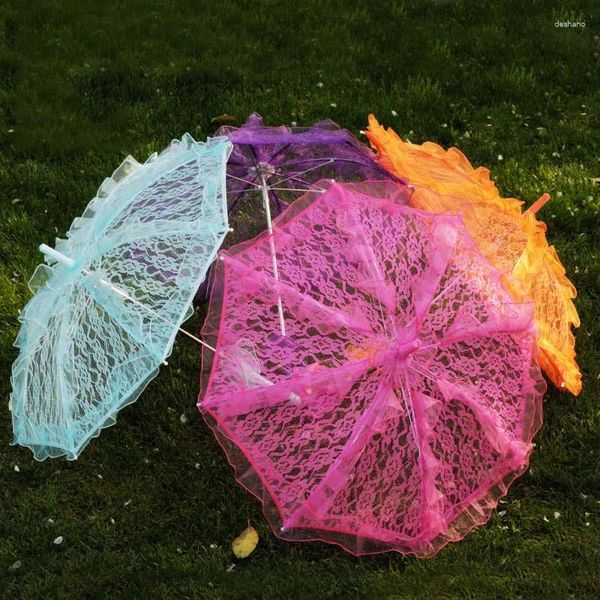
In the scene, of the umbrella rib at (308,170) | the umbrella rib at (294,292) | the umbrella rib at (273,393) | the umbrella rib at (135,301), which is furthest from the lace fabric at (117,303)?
the umbrella rib at (308,170)

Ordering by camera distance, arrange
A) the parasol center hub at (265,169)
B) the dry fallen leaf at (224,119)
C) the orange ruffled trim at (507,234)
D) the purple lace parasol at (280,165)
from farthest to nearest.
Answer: the dry fallen leaf at (224,119), the parasol center hub at (265,169), the purple lace parasol at (280,165), the orange ruffled trim at (507,234)

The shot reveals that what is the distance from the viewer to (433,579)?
3.17m

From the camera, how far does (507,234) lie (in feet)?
10.9

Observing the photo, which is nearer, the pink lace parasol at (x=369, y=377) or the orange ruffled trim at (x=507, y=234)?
the pink lace parasol at (x=369, y=377)

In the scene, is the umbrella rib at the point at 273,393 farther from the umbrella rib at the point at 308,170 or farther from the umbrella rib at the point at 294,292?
the umbrella rib at the point at 308,170

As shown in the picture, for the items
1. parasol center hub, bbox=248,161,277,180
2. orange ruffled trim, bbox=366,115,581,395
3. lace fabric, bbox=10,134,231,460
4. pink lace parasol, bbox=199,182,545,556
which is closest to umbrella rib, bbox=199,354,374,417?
pink lace parasol, bbox=199,182,545,556

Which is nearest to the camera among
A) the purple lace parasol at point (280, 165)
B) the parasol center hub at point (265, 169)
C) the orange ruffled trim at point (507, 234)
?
the orange ruffled trim at point (507, 234)

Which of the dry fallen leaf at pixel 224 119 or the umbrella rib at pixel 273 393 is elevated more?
the umbrella rib at pixel 273 393

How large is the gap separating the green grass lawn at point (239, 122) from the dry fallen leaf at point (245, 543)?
0.05 metres

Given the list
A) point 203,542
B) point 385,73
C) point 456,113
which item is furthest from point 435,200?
point 385,73

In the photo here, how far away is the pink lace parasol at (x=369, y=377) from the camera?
2639mm

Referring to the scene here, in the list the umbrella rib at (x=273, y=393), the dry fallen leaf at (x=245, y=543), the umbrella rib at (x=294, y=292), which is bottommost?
the dry fallen leaf at (x=245, y=543)

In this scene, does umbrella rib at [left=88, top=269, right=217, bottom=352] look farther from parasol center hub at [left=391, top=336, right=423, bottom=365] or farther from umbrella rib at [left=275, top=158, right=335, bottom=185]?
umbrella rib at [left=275, top=158, right=335, bottom=185]

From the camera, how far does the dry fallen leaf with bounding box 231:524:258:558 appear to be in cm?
331
